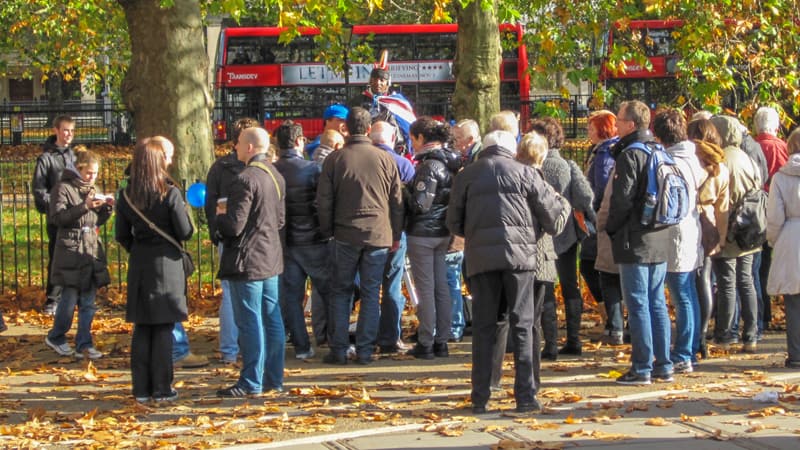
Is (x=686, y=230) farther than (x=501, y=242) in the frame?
Yes

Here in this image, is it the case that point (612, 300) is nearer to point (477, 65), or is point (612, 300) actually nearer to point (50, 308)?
point (50, 308)

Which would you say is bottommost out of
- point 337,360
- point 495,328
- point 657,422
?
point 657,422

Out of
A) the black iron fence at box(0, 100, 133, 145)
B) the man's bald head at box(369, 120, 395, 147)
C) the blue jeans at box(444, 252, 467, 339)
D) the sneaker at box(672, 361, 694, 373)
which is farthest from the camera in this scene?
the black iron fence at box(0, 100, 133, 145)

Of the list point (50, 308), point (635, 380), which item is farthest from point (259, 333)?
point (50, 308)

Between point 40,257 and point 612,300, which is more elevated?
point 40,257

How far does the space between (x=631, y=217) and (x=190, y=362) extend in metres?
3.55

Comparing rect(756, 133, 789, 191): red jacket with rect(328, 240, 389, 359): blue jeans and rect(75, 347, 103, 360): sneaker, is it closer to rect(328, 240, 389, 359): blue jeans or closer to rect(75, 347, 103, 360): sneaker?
rect(328, 240, 389, 359): blue jeans

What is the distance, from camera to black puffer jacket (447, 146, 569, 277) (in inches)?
286

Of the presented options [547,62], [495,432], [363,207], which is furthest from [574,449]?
[547,62]

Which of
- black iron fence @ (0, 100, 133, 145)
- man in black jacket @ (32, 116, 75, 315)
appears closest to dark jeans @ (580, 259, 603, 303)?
man in black jacket @ (32, 116, 75, 315)

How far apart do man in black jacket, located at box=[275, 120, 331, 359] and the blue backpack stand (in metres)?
2.57

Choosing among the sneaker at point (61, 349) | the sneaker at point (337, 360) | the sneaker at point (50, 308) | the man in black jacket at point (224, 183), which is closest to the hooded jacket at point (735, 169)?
the sneaker at point (337, 360)

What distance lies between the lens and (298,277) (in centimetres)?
944

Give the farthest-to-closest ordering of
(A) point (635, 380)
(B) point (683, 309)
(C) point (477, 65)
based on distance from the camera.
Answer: (C) point (477, 65) < (B) point (683, 309) < (A) point (635, 380)
